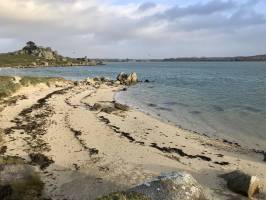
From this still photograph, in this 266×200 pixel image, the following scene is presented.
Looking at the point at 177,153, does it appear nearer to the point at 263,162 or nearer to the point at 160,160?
the point at 160,160

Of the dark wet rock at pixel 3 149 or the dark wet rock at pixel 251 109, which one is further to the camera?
the dark wet rock at pixel 251 109

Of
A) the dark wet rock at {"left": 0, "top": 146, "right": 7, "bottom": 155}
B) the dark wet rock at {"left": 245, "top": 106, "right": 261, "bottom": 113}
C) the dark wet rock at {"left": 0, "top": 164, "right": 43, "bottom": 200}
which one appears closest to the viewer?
the dark wet rock at {"left": 0, "top": 164, "right": 43, "bottom": 200}

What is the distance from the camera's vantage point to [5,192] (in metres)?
14.1

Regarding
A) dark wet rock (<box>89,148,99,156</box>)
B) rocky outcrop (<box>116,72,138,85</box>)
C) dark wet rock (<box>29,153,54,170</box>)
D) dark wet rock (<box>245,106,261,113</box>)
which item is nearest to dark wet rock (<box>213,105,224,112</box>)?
dark wet rock (<box>245,106,261,113</box>)

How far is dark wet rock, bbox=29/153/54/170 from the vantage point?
19.2 m

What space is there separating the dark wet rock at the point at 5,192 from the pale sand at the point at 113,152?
6.47 ft

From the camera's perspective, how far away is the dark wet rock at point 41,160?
19234 mm

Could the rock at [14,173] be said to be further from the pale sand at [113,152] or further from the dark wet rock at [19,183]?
the pale sand at [113,152]

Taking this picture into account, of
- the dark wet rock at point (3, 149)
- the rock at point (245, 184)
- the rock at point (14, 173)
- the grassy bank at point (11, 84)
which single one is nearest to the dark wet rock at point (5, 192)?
the rock at point (14, 173)

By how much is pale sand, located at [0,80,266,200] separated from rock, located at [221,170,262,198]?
408 millimetres

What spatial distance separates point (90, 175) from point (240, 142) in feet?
45.0

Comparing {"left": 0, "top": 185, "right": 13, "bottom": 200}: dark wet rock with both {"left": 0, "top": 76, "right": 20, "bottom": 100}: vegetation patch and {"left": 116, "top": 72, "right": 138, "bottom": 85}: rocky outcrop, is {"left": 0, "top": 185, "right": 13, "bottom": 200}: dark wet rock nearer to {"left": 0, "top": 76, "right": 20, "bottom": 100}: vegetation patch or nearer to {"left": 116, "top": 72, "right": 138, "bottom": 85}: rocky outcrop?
{"left": 0, "top": 76, "right": 20, "bottom": 100}: vegetation patch

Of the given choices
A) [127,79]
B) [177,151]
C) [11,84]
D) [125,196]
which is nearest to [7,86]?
[11,84]

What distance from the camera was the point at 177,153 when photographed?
75.8 feet
